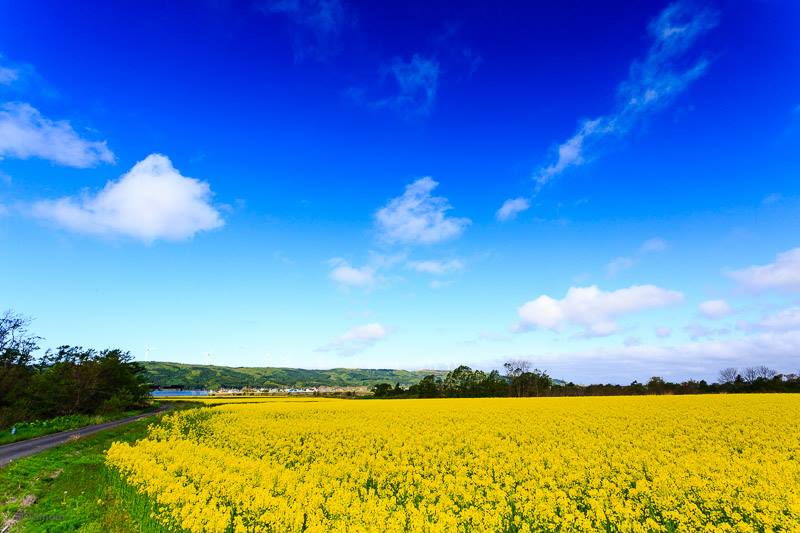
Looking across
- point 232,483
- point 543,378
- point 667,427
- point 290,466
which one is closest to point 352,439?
point 290,466

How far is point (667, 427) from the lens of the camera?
75.4 feet

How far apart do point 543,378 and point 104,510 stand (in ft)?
352

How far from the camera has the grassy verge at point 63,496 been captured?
1020 cm

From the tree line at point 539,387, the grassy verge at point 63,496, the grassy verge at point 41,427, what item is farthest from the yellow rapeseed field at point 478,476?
the tree line at point 539,387

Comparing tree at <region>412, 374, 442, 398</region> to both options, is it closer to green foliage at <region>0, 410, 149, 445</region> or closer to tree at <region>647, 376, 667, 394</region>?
tree at <region>647, 376, 667, 394</region>

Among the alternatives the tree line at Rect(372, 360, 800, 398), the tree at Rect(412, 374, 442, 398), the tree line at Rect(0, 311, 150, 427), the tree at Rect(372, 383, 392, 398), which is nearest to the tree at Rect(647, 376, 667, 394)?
the tree line at Rect(372, 360, 800, 398)

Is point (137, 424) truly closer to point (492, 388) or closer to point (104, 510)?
point (104, 510)

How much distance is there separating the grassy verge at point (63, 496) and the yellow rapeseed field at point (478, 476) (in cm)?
78

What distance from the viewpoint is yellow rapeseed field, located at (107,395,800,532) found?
9.49m

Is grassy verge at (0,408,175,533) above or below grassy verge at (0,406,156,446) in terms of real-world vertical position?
above

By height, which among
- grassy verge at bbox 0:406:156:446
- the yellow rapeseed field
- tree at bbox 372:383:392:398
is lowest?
tree at bbox 372:383:392:398

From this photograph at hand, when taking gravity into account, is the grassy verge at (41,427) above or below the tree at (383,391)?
above

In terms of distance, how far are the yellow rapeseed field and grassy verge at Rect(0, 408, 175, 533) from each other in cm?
78

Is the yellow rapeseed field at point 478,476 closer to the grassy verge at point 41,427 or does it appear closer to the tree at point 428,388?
the grassy verge at point 41,427
